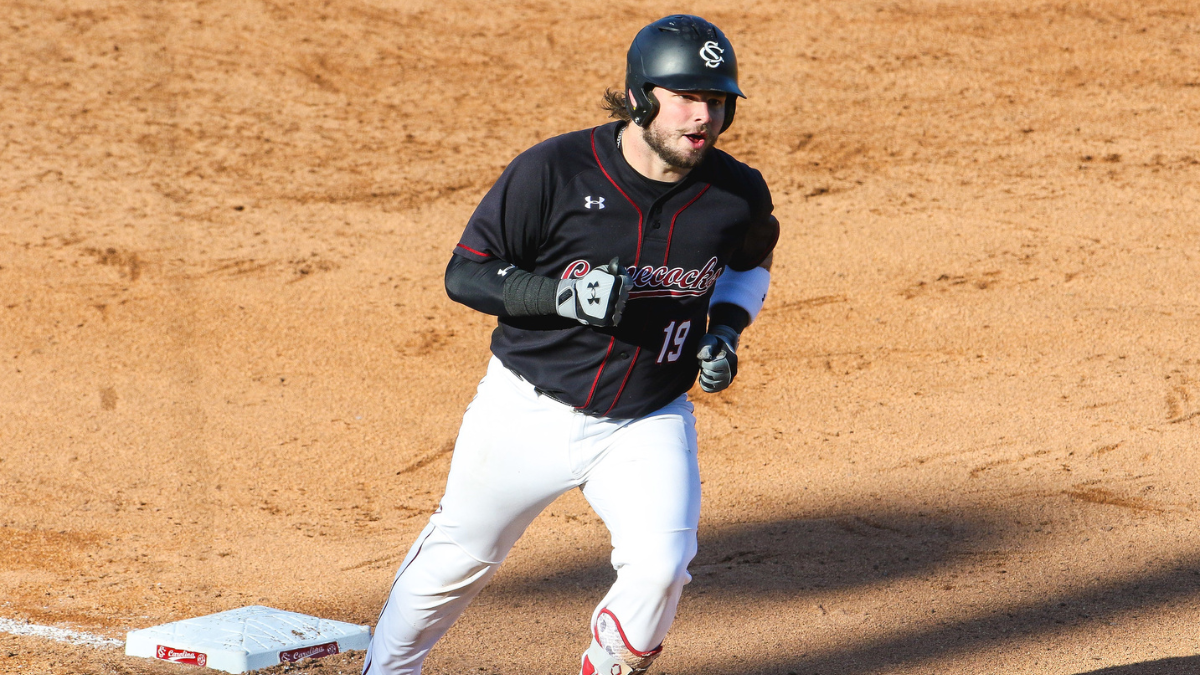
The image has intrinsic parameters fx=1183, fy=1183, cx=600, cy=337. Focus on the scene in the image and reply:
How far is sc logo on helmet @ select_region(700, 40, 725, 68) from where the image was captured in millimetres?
2963

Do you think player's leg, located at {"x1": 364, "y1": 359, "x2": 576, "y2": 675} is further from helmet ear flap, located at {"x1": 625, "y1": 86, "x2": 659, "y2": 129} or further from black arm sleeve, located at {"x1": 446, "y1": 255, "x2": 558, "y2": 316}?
helmet ear flap, located at {"x1": 625, "y1": 86, "x2": 659, "y2": 129}

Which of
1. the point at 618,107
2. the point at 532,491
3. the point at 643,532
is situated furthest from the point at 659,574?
the point at 618,107

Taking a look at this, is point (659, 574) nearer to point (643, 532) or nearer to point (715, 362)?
point (643, 532)

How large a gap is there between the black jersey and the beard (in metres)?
0.09

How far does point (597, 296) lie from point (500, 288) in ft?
0.92

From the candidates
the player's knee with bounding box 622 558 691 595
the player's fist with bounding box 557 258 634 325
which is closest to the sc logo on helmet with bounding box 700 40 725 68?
the player's fist with bounding box 557 258 634 325

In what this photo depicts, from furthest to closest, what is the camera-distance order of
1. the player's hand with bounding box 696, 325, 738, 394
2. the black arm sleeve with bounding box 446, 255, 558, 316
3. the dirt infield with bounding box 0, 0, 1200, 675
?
the dirt infield with bounding box 0, 0, 1200, 675, the player's hand with bounding box 696, 325, 738, 394, the black arm sleeve with bounding box 446, 255, 558, 316

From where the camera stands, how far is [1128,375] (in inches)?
236

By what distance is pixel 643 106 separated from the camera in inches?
119


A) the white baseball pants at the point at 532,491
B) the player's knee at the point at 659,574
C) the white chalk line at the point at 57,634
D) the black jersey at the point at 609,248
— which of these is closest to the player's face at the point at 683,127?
the black jersey at the point at 609,248

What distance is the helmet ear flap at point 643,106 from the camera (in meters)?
3.01

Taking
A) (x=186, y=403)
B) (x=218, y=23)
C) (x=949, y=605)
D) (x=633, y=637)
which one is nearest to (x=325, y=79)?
(x=218, y=23)

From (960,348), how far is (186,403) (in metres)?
4.10

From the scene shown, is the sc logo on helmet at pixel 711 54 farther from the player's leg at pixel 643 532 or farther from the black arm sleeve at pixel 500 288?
the player's leg at pixel 643 532
